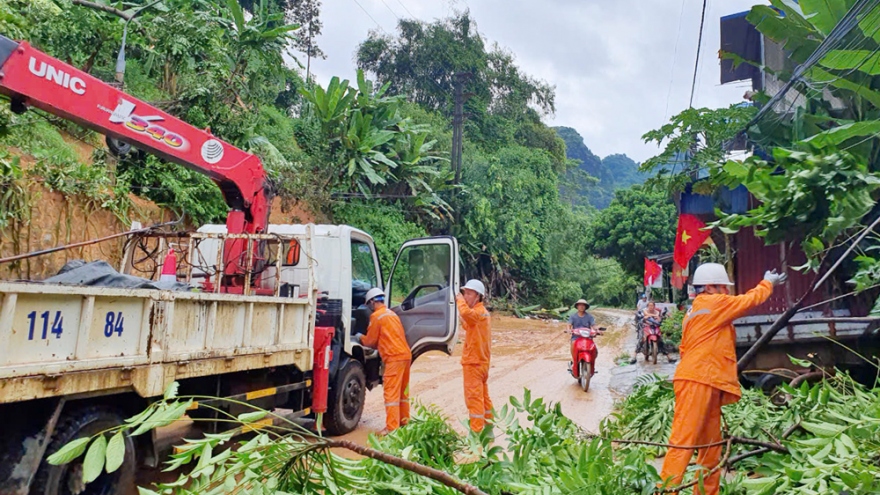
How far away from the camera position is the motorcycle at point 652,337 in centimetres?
1281

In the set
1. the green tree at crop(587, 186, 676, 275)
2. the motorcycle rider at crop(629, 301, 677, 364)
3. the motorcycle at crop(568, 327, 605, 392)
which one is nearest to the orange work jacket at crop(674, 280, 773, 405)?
the motorcycle at crop(568, 327, 605, 392)

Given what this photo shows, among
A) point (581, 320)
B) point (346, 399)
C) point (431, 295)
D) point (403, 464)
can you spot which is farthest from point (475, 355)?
point (403, 464)

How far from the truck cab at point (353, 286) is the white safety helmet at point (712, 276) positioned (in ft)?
11.6

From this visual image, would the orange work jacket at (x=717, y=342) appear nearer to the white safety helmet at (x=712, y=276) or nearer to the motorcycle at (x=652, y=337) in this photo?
the white safety helmet at (x=712, y=276)

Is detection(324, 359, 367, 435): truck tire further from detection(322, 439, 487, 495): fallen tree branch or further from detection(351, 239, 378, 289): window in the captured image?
detection(322, 439, 487, 495): fallen tree branch

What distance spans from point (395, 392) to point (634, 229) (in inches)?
859

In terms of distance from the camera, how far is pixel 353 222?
19891 mm

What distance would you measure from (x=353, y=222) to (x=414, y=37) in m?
14.5

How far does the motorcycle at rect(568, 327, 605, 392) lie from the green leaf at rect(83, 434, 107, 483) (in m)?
8.86

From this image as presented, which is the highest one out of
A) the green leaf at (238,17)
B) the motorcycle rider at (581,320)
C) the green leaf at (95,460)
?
the green leaf at (238,17)

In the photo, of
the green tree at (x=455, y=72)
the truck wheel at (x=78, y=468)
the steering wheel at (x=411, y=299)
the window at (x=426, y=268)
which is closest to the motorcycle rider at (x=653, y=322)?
the window at (x=426, y=268)

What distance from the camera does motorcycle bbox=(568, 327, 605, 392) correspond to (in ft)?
31.9

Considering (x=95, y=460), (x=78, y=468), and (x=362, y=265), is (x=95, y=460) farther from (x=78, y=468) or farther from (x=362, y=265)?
(x=362, y=265)

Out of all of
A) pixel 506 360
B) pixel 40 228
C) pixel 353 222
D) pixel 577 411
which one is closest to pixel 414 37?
pixel 353 222
